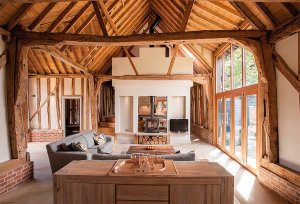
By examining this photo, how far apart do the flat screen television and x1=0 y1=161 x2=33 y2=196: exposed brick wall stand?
6.31 m

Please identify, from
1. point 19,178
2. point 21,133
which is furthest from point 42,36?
point 19,178

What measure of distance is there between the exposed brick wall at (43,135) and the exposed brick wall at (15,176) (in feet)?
18.8

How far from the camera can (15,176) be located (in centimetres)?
477

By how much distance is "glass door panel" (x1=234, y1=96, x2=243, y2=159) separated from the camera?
7.02 metres

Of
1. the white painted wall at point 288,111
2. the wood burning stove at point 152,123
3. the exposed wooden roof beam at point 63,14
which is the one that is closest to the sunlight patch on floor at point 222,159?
the white painted wall at point 288,111

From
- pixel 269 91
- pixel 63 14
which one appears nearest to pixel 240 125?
pixel 269 91

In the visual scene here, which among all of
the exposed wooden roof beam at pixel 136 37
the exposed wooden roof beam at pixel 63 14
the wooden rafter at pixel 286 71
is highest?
the exposed wooden roof beam at pixel 63 14

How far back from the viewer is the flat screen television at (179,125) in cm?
1031

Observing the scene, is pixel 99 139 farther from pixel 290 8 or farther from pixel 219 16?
pixel 290 8

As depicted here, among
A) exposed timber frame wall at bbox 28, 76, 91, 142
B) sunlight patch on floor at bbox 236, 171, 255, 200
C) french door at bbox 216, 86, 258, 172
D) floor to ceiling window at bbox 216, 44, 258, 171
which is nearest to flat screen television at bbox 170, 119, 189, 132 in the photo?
floor to ceiling window at bbox 216, 44, 258, 171

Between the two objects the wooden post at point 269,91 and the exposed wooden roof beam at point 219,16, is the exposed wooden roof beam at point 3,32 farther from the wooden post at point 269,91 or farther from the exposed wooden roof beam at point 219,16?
the wooden post at point 269,91

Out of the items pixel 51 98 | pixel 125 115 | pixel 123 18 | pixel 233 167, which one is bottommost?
pixel 233 167

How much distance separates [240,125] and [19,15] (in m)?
6.45

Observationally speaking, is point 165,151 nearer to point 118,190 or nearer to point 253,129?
point 253,129
